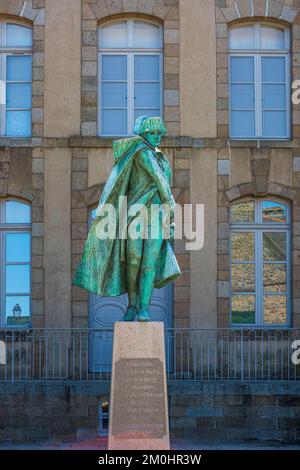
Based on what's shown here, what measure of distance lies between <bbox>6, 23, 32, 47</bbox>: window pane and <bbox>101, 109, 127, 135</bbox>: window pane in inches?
65.6

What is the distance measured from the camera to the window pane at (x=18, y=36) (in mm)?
19344

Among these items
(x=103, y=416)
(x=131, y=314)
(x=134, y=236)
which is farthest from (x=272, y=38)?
(x=131, y=314)

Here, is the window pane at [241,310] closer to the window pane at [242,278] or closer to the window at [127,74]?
the window pane at [242,278]

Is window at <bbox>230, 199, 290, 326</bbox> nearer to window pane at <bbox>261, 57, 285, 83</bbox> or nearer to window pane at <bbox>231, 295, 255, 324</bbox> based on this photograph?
window pane at <bbox>231, 295, 255, 324</bbox>

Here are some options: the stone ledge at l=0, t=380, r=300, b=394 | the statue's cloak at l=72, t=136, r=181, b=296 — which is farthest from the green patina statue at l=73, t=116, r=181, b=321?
the stone ledge at l=0, t=380, r=300, b=394

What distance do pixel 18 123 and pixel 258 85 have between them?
3.88m

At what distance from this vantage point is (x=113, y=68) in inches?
762

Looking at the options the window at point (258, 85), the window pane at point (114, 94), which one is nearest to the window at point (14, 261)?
the window pane at point (114, 94)

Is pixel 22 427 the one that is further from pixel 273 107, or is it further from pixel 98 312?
pixel 273 107

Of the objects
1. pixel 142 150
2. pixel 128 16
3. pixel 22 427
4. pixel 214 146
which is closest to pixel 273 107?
pixel 214 146

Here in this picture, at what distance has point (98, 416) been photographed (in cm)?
1741

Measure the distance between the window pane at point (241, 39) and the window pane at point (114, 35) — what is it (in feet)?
5.64

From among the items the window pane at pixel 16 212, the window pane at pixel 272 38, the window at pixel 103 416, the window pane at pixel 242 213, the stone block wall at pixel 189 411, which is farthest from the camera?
the window pane at pixel 272 38

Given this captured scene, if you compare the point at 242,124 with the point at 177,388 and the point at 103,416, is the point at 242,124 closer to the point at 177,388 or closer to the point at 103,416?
the point at 177,388
